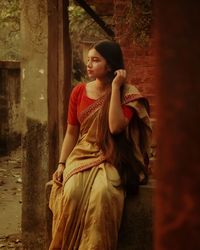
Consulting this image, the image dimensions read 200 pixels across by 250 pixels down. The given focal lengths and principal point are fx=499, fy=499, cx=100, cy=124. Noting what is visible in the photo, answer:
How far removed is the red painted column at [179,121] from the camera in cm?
77

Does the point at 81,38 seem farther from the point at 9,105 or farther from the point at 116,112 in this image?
the point at 116,112

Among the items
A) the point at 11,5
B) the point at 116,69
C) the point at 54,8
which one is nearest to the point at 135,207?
the point at 116,69

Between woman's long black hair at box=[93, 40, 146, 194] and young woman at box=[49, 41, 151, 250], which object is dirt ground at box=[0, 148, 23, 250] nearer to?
young woman at box=[49, 41, 151, 250]

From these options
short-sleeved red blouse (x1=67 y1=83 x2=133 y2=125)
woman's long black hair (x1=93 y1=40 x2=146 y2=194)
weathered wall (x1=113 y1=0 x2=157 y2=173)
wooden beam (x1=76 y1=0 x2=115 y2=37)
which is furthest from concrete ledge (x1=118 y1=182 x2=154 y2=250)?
wooden beam (x1=76 y1=0 x2=115 y2=37)

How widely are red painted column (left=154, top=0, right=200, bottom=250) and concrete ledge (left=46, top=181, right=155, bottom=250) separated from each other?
293 centimetres

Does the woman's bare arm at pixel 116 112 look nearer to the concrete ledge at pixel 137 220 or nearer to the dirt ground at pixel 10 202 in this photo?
the concrete ledge at pixel 137 220

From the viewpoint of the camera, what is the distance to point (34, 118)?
4.89 metres

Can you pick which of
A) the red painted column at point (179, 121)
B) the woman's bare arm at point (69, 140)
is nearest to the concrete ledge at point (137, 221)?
the woman's bare arm at point (69, 140)

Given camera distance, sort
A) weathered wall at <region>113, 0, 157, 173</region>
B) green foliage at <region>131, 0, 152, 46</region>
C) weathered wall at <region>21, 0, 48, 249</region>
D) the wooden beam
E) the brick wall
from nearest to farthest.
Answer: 1. weathered wall at <region>21, 0, 48, 249</region>
2. green foliage at <region>131, 0, 152, 46</region>
3. weathered wall at <region>113, 0, 157, 173</region>
4. the brick wall
5. the wooden beam

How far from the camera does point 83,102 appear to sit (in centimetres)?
380

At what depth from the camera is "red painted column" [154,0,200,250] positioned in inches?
30.3

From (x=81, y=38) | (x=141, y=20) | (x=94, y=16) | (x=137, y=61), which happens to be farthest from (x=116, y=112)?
(x=81, y=38)

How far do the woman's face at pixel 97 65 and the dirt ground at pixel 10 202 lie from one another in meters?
2.47

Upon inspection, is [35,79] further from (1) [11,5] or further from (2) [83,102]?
(1) [11,5]
